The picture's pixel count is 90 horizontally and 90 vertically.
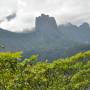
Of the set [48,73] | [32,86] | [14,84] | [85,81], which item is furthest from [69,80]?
[14,84]

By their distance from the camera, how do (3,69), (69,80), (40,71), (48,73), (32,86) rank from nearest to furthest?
(3,69) → (32,86) → (40,71) → (48,73) → (69,80)

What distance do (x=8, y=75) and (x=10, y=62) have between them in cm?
541

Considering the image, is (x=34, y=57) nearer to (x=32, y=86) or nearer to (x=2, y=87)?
(x=2, y=87)

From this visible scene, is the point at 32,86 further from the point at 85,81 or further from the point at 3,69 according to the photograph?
the point at 85,81

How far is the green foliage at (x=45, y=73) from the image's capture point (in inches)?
1057

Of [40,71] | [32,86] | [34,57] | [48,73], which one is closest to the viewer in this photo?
[34,57]

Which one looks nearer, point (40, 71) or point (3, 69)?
point (3, 69)

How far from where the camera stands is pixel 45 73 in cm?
3778

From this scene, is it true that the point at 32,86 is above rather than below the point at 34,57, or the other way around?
below

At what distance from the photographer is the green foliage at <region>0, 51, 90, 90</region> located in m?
26.9

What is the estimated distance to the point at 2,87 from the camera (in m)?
26.5

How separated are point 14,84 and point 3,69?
404 cm

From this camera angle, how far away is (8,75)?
1149 inches

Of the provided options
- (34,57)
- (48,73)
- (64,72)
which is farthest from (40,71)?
(34,57)
